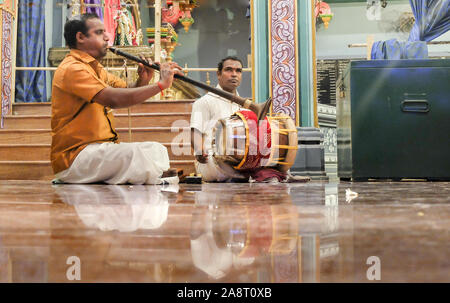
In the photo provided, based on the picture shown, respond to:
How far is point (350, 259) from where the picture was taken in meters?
0.48

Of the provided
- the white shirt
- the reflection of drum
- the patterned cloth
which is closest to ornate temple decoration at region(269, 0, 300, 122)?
the white shirt

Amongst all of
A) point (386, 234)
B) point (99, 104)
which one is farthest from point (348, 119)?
point (386, 234)

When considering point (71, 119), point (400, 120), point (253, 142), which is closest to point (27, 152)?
point (71, 119)

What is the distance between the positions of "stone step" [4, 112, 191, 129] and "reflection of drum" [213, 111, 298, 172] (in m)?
1.48

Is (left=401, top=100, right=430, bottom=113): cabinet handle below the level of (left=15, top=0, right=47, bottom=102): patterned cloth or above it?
below

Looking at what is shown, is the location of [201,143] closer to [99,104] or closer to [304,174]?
[99,104]

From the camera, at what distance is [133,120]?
4750mm

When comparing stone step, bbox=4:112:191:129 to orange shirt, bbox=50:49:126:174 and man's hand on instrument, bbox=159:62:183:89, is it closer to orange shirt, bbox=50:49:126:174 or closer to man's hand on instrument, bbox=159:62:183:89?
orange shirt, bbox=50:49:126:174

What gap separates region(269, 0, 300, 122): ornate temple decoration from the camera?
4.40 metres

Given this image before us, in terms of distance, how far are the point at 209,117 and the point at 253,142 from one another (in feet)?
2.23

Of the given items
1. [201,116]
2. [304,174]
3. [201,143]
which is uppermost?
[201,116]

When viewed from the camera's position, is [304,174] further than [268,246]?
Yes

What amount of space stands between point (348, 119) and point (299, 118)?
2.96ft

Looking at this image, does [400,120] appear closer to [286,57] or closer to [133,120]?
[286,57]
